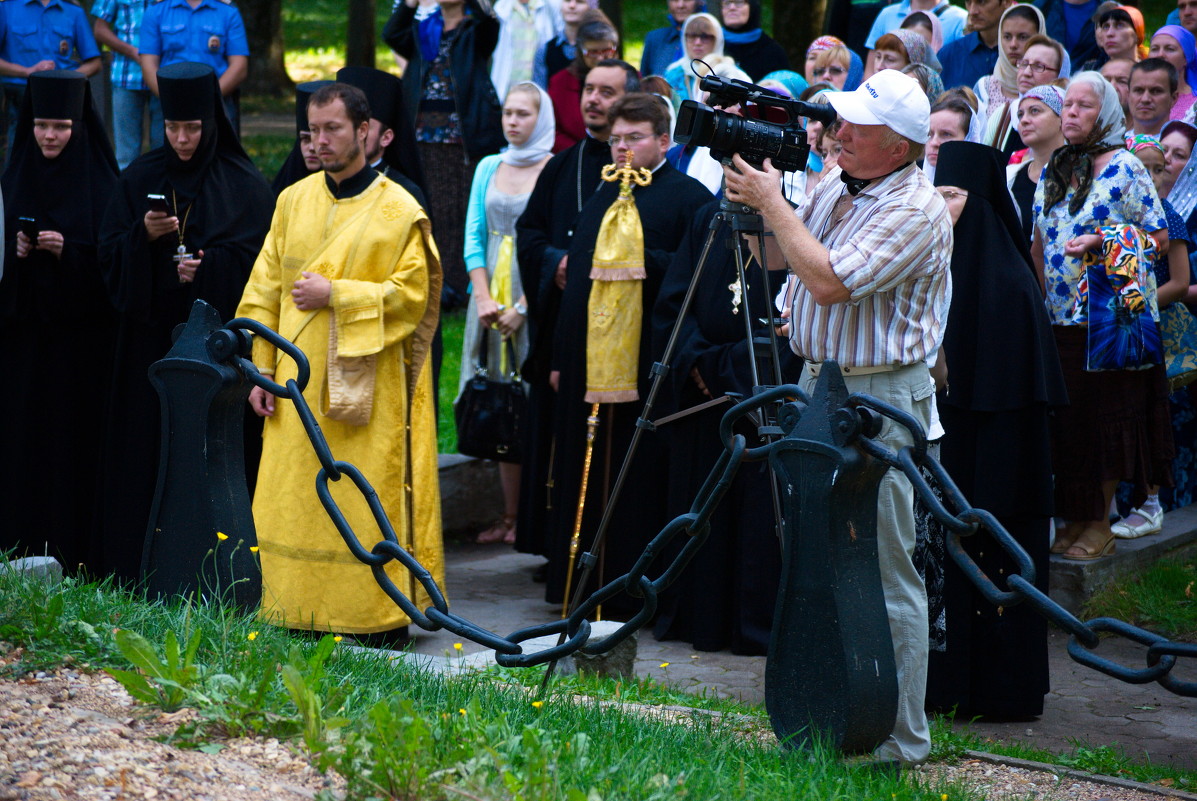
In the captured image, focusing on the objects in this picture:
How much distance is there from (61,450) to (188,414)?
3465mm

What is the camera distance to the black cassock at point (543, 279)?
24.3 feet

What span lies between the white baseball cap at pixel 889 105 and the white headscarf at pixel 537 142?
4.16 m

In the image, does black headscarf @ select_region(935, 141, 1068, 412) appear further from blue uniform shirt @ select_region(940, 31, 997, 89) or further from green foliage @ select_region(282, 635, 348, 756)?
blue uniform shirt @ select_region(940, 31, 997, 89)

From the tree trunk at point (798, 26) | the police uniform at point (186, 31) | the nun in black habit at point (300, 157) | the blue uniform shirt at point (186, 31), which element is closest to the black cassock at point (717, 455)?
the nun in black habit at point (300, 157)

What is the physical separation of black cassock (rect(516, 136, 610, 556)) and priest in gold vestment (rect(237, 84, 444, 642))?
1.14 meters

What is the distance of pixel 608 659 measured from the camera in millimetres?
5328

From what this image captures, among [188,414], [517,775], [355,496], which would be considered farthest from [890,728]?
[355,496]

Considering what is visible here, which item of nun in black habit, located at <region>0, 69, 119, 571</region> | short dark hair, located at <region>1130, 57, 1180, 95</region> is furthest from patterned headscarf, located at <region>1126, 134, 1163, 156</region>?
nun in black habit, located at <region>0, 69, 119, 571</region>

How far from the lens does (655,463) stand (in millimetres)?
7059

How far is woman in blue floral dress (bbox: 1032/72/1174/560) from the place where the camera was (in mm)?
6480

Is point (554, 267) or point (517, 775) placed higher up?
point (554, 267)

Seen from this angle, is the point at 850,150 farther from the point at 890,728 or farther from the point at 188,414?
the point at 188,414

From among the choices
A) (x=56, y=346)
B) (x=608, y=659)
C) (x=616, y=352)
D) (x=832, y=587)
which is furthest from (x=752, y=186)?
(x=56, y=346)

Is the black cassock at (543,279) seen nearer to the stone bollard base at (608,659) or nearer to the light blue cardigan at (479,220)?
the light blue cardigan at (479,220)
